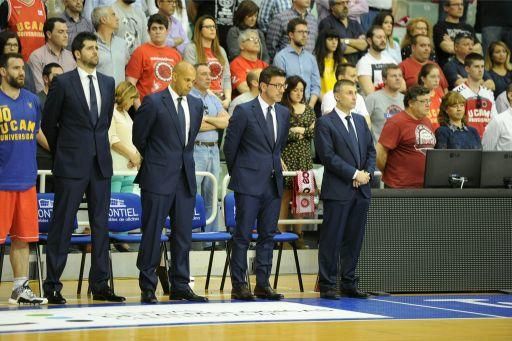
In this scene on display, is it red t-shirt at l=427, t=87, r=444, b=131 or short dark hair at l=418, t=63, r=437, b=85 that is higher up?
short dark hair at l=418, t=63, r=437, b=85

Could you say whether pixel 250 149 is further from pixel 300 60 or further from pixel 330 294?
pixel 300 60

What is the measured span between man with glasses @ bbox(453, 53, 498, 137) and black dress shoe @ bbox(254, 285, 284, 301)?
478 centimetres

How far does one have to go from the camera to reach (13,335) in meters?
7.51

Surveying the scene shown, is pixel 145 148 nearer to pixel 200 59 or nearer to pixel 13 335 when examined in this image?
pixel 13 335

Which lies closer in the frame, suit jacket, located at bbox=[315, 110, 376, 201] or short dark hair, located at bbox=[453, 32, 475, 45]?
suit jacket, located at bbox=[315, 110, 376, 201]

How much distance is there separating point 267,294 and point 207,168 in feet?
9.10

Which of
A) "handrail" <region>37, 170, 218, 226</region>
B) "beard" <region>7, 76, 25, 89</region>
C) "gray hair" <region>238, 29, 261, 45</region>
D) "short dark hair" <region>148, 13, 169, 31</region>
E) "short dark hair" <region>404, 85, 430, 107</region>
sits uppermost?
"short dark hair" <region>148, 13, 169, 31</region>

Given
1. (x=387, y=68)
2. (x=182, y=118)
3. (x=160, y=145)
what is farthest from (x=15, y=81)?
(x=387, y=68)

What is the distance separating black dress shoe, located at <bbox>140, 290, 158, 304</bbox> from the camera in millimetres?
9516

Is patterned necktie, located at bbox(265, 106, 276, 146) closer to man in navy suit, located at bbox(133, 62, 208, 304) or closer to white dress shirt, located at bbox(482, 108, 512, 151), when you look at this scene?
man in navy suit, located at bbox(133, 62, 208, 304)

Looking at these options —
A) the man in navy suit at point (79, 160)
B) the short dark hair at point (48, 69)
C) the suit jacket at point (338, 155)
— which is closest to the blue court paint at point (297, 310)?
the man in navy suit at point (79, 160)

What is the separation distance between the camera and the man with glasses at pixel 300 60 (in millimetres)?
13766

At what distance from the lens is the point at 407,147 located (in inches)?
438

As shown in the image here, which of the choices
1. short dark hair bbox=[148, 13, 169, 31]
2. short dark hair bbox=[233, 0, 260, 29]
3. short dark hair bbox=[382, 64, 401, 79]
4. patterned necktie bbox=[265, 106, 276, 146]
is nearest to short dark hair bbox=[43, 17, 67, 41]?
short dark hair bbox=[148, 13, 169, 31]
